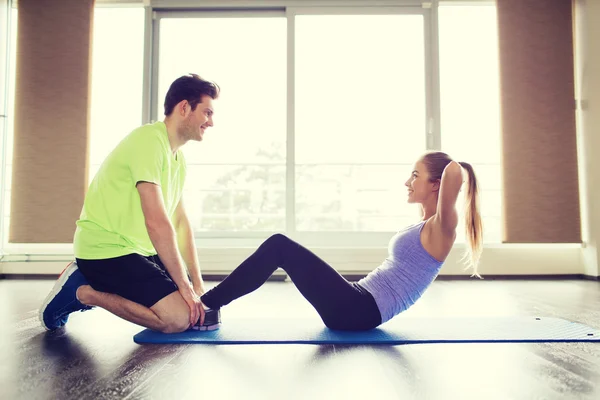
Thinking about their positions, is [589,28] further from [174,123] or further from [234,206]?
[234,206]

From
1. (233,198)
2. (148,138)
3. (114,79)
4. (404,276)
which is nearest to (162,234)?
(148,138)

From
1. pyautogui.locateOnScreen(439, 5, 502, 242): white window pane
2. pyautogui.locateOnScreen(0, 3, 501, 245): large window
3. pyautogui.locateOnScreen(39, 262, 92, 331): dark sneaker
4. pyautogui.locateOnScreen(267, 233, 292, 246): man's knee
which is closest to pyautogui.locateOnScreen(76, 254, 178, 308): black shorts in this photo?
pyautogui.locateOnScreen(39, 262, 92, 331): dark sneaker

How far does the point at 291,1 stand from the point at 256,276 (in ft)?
10.3

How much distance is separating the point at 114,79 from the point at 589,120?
444 centimetres

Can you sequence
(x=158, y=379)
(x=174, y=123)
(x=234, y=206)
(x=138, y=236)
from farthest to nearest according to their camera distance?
(x=234, y=206) → (x=174, y=123) → (x=138, y=236) → (x=158, y=379)

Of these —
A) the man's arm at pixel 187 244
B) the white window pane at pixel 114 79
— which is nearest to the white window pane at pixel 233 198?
the white window pane at pixel 114 79

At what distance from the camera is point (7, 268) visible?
12.6 ft

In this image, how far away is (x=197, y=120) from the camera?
183cm

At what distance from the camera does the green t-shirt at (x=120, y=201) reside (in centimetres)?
163

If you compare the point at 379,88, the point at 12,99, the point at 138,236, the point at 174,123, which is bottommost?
A: the point at 138,236

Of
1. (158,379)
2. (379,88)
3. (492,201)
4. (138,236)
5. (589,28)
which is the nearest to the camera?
(158,379)

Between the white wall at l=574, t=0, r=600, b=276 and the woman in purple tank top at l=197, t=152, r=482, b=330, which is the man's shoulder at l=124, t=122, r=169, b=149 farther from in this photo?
the white wall at l=574, t=0, r=600, b=276

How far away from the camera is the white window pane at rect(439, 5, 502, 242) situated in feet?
13.1

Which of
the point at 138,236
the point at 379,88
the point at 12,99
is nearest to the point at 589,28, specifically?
the point at 379,88
